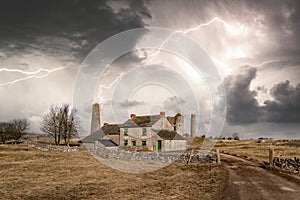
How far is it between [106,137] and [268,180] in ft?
180

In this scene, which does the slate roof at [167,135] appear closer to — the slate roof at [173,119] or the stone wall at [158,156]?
the slate roof at [173,119]

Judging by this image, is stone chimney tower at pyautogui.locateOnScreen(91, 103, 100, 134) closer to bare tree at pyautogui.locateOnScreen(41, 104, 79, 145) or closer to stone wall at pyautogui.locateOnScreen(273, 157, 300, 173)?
bare tree at pyautogui.locateOnScreen(41, 104, 79, 145)

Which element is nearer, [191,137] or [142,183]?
A: [142,183]

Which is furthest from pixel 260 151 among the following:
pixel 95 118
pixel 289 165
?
pixel 95 118

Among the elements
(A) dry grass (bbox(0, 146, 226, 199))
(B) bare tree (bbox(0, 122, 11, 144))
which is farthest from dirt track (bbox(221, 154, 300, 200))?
(B) bare tree (bbox(0, 122, 11, 144))

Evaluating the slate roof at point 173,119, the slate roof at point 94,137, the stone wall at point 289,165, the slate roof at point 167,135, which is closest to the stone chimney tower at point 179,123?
the slate roof at point 173,119

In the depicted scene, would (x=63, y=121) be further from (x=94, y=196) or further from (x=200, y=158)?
(x=94, y=196)

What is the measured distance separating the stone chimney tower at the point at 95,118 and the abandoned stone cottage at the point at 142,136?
738 cm

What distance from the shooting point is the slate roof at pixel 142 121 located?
214 ft

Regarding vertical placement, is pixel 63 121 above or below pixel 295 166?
above

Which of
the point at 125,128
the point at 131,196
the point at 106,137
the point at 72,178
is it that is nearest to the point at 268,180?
the point at 131,196

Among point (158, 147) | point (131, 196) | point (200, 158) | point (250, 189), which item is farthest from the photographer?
point (158, 147)

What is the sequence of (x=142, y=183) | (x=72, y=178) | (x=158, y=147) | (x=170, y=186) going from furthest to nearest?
(x=158, y=147)
(x=72, y=178)
(x=142, y=183)
(x=170, y=186)

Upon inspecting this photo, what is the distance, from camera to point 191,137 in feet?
360
